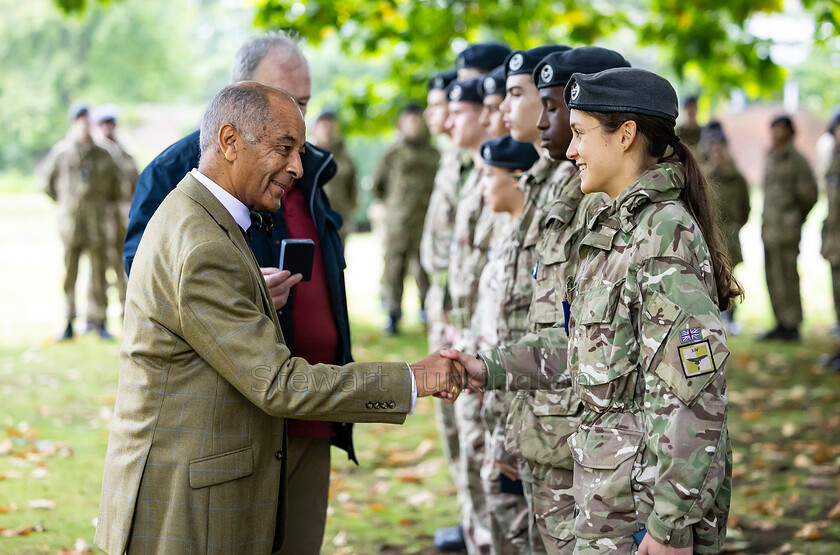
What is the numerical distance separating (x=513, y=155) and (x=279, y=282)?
145 centimetres

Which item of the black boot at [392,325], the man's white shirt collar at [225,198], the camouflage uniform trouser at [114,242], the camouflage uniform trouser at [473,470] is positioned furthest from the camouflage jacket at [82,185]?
the man's white shirt collar at [225,198]

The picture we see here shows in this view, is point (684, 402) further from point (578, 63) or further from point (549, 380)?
point (578, 63)

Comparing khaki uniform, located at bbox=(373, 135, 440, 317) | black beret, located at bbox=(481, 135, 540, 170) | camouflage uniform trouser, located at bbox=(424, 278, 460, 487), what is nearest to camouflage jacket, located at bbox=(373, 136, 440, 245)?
khaki uniform, located at bbox=(373, 135, 440, 317)

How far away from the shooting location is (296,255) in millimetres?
3260

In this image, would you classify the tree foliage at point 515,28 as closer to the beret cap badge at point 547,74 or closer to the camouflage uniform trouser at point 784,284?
the camouflage uniform trouser at point 784,284

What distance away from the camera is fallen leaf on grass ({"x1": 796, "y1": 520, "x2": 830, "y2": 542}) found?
495cm

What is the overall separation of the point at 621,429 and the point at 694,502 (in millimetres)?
285

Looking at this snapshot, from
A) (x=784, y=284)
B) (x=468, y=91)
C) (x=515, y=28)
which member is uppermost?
(x=515, y=28)

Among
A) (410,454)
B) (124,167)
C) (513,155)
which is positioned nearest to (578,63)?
(513,155)

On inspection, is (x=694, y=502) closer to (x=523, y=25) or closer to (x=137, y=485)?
(x=137, y=485)

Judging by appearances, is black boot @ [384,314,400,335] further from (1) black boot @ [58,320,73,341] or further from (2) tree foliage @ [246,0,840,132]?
(1) black boot @ [58,320,73,341]

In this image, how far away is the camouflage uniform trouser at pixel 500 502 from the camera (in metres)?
3.87

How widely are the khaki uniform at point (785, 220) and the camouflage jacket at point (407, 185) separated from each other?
14.3ft

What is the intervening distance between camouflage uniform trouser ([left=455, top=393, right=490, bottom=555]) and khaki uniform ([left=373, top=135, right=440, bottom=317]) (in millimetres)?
7206
